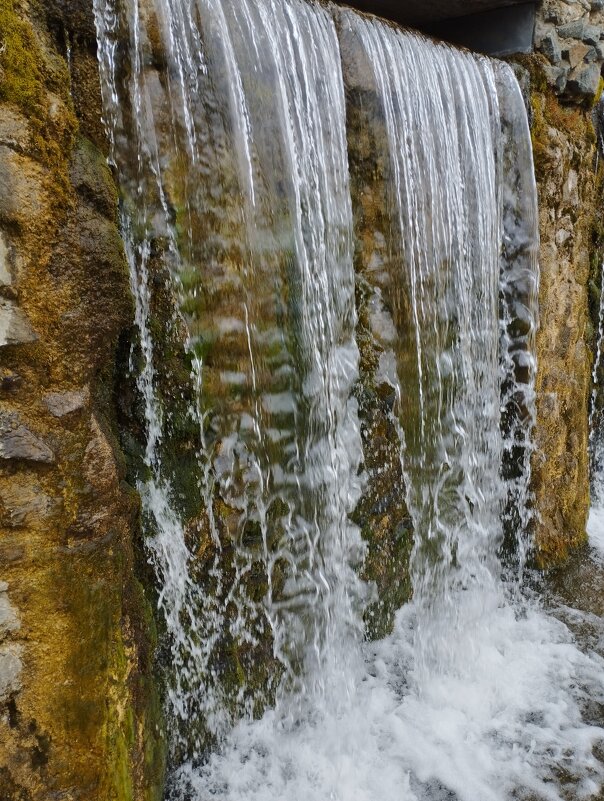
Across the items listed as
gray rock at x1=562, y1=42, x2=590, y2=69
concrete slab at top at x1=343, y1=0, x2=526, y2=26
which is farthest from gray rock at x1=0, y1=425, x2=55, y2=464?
gray rock at x1=562, y1=42, x2=590, y2=69

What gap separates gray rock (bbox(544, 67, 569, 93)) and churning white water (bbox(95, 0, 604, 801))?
422 mm

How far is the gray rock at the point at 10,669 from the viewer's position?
5.56ft

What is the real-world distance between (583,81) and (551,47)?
304mm

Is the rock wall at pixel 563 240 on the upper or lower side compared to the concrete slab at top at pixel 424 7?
lower

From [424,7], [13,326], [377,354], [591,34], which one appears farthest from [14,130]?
[591,34]

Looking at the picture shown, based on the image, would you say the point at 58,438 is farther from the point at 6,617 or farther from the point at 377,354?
the point at 377,354

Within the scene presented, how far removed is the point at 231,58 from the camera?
2.29 metres

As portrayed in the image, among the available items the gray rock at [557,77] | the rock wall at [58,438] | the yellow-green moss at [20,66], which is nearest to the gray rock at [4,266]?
the rock wall at [58,438]

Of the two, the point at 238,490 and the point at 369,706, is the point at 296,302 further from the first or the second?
the point at 369,706

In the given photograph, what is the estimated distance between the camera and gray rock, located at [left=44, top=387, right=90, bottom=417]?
1.76 metres

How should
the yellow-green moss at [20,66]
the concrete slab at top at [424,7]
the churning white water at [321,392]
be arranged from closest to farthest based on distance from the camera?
the yellow-green moss at [20,66]
the churning white water at [321,392]
the concrete slab at top at [424,7]

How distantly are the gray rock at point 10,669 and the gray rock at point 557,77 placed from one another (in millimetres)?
3970

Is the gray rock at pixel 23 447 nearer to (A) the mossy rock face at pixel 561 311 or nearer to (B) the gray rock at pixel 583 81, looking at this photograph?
(A) the mossy rock face at pixel 561 311

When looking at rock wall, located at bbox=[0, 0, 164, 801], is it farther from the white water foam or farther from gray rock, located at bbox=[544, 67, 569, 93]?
gray rock, located at bbox=[544, 67, 569, 93]
